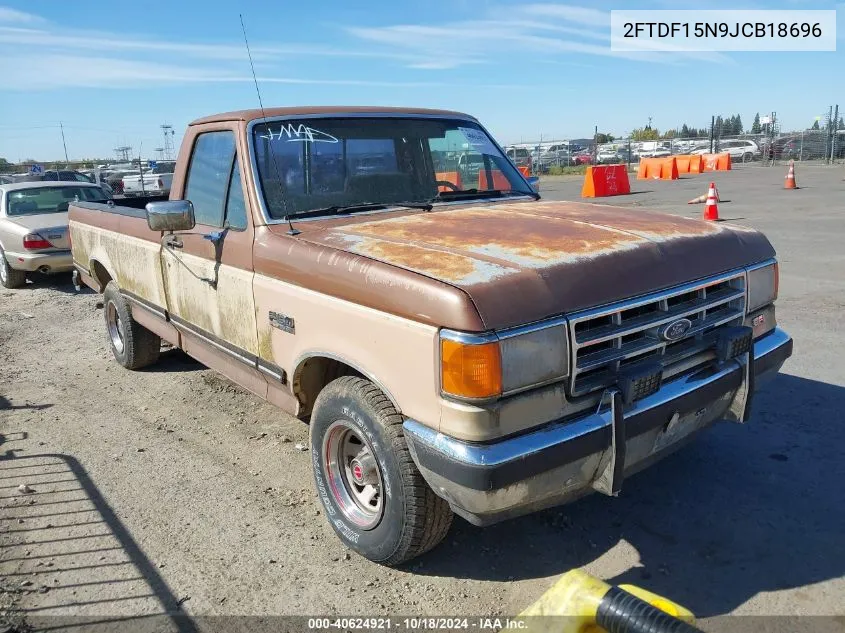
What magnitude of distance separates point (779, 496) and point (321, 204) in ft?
9.37

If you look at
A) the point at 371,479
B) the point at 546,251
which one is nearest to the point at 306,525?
the point at 371,479

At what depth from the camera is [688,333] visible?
289 centimetres

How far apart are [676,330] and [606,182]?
1888 centimetres

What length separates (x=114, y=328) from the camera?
637 cm

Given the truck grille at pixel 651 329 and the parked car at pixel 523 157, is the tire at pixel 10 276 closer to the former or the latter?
the truck grille at pixel 651 329

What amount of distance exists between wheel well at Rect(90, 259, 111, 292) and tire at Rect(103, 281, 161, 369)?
9.4 inches

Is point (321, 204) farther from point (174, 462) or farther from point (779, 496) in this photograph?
point (779, 496)

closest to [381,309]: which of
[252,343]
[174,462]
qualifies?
[252,343]

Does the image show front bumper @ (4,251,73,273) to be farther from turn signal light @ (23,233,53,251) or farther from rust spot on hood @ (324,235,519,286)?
Answer: rust spot on hood @ (324,235,519,286)

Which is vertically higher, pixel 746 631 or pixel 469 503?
pixel 469 503

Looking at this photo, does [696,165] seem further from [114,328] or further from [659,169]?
[114,328]

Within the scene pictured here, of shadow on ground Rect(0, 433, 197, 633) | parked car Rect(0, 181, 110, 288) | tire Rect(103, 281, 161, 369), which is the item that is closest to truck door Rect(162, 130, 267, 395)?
shadow on ground Rect(0, 433, 197, 633)

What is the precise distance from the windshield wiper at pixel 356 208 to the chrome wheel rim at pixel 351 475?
1.18m

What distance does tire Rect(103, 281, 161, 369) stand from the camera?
227 inches
